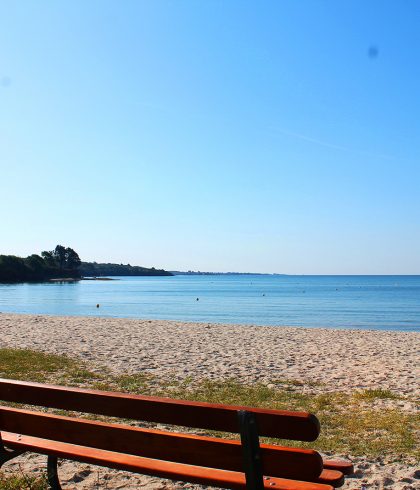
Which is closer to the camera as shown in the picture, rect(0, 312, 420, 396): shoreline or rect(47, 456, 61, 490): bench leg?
rect(47, 456, 61, 490): bench leg

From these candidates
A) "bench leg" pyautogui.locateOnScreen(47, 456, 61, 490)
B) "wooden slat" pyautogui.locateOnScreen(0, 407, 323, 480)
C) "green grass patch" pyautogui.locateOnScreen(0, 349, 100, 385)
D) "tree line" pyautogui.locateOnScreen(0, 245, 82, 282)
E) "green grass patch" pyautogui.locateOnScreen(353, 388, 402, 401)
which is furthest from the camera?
"tree line" pyautogui.locateOnScreen(0, 245, 82, 282)

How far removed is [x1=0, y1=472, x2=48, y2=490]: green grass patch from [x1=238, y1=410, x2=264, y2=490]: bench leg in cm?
258

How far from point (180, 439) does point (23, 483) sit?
2.38 meters

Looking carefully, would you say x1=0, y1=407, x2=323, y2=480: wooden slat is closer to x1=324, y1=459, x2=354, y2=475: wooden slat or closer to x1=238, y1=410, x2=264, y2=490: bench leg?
x1=238, y1=410, x2=264, y2=490: bench leg

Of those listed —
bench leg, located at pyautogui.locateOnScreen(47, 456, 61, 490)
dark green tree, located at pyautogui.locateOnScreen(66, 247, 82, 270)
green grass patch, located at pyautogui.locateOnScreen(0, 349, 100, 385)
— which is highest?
dark green tree, located at pyautogui.locateOnScreen(66, 247, 82, 270)

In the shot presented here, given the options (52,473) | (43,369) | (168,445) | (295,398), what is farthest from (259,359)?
(168,445)

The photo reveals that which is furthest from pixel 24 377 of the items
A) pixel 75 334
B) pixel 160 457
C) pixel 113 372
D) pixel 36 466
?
pixel 75 334

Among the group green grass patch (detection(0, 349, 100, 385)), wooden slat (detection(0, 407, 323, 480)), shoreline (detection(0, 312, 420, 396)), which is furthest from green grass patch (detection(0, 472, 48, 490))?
shoreline (detection(0, 312, 420, 396))

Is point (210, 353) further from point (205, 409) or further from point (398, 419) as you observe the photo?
point (205, 409)

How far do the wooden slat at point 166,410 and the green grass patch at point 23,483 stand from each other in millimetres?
1420

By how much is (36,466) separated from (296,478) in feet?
11.3

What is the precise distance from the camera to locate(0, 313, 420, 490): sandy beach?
5512mm

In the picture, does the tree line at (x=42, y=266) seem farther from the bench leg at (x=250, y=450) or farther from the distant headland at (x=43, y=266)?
the bench leg at (x=250, y=450)

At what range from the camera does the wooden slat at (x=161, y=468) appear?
3205mm
